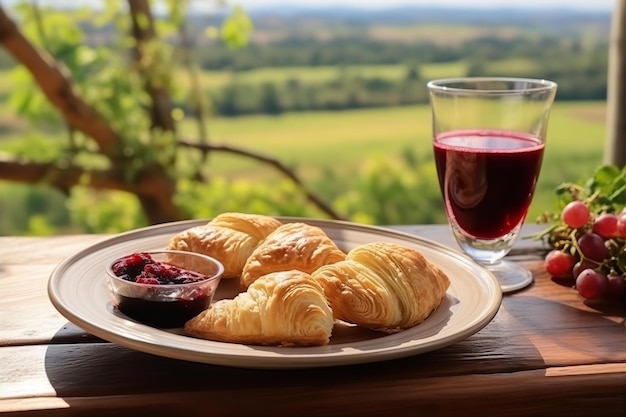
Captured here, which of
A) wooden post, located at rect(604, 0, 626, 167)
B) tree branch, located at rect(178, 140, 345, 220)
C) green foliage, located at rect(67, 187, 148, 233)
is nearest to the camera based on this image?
wooden post, located at rect(604, 0, 626, 167)

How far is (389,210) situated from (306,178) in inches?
16.7

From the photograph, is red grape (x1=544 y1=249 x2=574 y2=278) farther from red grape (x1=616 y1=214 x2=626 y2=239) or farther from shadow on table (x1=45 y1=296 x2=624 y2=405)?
shadow on table (x1=45 y1=296 x2=624 y2=405)

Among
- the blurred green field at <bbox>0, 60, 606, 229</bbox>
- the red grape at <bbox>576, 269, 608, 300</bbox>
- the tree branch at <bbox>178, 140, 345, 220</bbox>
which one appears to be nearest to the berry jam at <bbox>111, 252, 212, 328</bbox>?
the red grape at <bbox>576, 269, 608, 300</bbox>

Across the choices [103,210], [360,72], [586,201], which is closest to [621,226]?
[586,201]

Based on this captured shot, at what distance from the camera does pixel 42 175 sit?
9.79 ft

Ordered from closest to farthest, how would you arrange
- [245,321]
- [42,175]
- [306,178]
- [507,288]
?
[245,321] < [507,288] < [42,175] < [306,178]

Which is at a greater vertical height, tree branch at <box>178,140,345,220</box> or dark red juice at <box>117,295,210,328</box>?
dark red juice at <box>117,295,210,328</box>

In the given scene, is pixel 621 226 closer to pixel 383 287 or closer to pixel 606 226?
pixel 606 226

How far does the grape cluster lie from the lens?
125 cm

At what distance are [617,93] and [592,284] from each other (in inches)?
45.0

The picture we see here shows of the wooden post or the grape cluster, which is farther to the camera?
the wooden post

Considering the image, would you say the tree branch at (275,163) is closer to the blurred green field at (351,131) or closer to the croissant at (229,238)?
the blurred green field at (351,131)

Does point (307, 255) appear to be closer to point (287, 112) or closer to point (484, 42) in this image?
point (287, 112)

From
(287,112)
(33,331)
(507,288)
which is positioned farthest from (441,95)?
(287,112)
